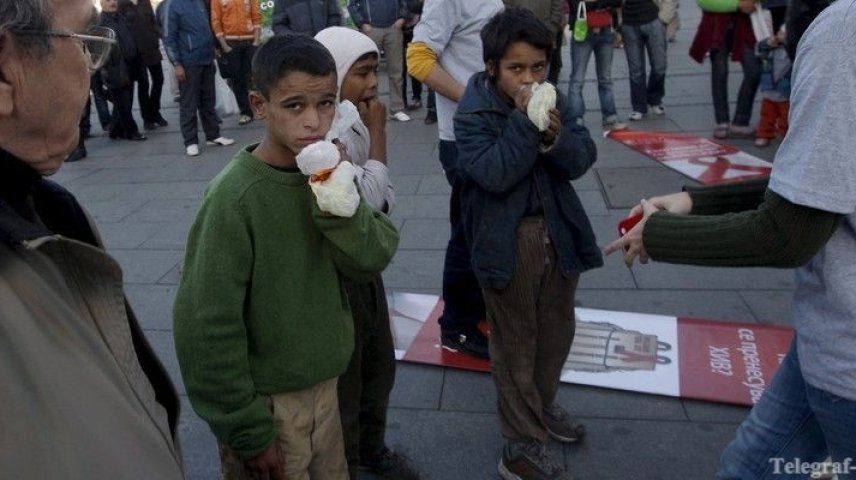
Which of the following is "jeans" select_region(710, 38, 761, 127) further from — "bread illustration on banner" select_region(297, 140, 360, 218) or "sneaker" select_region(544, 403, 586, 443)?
"bread illustration on banner" select_region(297, 140, 360, 218)

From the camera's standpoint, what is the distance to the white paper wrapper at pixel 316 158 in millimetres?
1812

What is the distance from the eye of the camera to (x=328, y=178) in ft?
6.03

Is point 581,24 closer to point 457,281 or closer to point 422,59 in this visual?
point 422,59

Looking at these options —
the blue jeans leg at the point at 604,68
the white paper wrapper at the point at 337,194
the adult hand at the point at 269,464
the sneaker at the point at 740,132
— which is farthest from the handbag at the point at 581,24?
the adult hand at the point at 269,464

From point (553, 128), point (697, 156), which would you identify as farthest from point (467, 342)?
point (697, 156)

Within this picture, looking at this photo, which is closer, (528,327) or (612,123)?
(528,327)

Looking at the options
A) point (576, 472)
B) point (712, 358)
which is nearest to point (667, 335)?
point (712, 358)

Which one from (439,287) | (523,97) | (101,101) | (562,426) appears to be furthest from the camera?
(101,101)

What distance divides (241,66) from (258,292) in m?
7.70

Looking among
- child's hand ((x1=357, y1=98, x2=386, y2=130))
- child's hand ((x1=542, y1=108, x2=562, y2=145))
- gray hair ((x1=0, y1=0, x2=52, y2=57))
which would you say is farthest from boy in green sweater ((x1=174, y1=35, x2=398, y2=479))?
gray hair ((x1=0, y1=0, x2=52, y2=57))

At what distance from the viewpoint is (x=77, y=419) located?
0.95 meters

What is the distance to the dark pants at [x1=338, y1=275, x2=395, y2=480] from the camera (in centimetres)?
250

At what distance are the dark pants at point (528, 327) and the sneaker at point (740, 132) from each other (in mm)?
5323

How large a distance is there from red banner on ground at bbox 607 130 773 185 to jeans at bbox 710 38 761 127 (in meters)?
0.36
